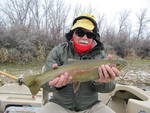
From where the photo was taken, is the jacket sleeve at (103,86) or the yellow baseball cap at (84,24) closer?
the jacket sleeve at (103,86)

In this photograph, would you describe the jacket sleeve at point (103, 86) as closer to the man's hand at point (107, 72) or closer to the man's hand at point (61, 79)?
the man's hand at point (107, 72)

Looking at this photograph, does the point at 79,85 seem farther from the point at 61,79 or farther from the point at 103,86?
the point at 61,79

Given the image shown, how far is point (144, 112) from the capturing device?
9.63 ft

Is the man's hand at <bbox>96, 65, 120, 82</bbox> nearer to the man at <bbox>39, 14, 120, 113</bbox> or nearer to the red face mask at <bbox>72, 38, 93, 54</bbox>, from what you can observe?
the man at <bbox>39, 14, 120, 113</bbox>

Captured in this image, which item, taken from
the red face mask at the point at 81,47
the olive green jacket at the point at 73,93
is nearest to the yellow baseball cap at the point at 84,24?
the red face mask at the point at 81,47

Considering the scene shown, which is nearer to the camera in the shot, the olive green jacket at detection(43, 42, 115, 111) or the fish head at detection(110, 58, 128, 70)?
the fish head at detection(110, 58, 128, 70)

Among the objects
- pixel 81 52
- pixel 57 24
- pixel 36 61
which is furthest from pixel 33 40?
pixel 81 52

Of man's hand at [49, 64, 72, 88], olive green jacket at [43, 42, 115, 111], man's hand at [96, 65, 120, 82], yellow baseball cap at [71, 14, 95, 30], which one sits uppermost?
yellow baseball cap at [71, 14, 95, 30]

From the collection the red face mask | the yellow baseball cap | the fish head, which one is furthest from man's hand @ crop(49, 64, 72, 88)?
the yellow baseball cap

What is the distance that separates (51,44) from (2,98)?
1895cm

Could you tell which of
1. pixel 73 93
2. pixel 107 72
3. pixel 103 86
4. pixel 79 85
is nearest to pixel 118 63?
pixel 107 72

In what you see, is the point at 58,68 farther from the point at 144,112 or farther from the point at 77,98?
the point at 144,112

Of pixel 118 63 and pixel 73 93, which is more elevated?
pixel 118 63

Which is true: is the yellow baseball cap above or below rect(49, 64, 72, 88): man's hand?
above
